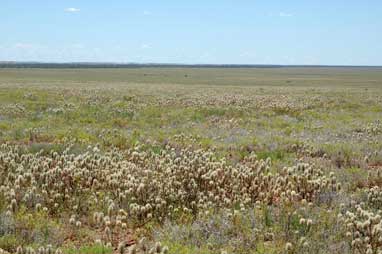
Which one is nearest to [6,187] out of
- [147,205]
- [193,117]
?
[147,205]

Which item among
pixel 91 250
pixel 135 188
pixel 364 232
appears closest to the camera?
pixel 91 250

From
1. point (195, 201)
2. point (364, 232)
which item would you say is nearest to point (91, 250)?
point (195, 201)

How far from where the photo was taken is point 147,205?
6625 mm

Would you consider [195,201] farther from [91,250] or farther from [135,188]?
[91,250]

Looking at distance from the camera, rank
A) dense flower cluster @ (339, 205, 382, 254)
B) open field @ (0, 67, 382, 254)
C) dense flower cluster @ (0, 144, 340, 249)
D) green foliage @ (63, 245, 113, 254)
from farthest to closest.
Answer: dense flower cluster @ (0, 144, 340, 249)
open field @ (0, 67, 382, 254)
dense flower cluster @ (339, 205, 382, 254)
green foliage @ (63, 245, 113, 254)

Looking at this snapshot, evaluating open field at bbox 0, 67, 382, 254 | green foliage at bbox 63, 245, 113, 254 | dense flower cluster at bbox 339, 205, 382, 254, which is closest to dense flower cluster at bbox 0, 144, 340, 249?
open field at bbox 0, 67, 382, 254

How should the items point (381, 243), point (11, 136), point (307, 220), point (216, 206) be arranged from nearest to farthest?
point (381, 243) → point (307, 220) → point (216, 206) → point (11, 136)

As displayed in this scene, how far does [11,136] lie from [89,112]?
7.33 m

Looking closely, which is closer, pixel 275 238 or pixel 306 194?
pixel 275 238

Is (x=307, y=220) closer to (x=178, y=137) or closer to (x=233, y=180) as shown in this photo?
(x=233, y=180)

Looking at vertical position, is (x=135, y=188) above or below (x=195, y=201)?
above

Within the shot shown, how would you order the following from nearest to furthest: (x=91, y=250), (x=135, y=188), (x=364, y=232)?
(x=91, y=250) → (x=364, y=232) → (x=135, y=188)

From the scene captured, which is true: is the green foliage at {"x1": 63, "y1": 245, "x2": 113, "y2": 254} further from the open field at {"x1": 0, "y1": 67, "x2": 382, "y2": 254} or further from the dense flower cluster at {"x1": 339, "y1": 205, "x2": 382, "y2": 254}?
the dense flower cluster at {"x1": 339, "y1": 205, "x2": 382, "y2": 254}

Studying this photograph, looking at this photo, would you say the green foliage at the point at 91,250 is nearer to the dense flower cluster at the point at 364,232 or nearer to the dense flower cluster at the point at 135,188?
the dense flower cluster at the point at 135,188
